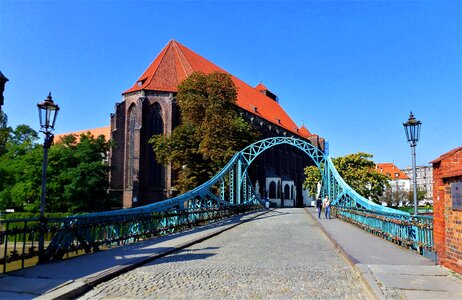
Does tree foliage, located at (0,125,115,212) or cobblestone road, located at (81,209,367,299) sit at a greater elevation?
tree foliage, located at (0,125,115,212)

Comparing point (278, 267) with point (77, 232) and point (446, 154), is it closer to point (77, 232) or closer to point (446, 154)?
point (446, 154)

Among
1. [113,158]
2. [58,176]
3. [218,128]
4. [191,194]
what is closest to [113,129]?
[113,158]

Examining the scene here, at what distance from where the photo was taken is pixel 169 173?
147ft

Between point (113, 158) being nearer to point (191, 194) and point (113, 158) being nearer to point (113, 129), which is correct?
point (113, 129)

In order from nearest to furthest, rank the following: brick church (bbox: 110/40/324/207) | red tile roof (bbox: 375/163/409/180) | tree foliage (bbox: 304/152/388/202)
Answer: brick church (bbox: 110/40/324/207) < tree foliage (bbox: 304/152/388/202) < red tile roof (bbox: 375/163/409/180)

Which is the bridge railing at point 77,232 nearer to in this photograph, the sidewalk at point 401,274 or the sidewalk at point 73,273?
the sidewalk at point 73,273

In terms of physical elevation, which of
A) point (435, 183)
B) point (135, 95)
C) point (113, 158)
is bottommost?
point (435, 183)

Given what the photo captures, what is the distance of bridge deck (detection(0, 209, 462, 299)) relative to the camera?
6305 millimetres

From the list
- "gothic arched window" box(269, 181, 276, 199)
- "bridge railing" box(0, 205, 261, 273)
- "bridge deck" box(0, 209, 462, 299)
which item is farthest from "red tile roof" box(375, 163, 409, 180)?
"bridge deck" box(0, 209, 462, 299)

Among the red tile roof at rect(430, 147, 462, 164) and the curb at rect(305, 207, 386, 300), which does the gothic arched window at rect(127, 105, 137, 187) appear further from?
the red tile roof at rect(430, 147, 462, 164)

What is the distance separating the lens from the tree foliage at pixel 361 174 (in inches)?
1847

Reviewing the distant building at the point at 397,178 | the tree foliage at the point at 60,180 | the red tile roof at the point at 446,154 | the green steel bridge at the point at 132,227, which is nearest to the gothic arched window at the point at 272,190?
the tree foliage at the point at 60,180

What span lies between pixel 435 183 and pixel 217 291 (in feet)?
15.8

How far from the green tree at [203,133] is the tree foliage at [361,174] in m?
16.4
